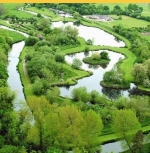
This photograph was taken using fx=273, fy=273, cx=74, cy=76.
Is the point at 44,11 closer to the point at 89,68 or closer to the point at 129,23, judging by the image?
the point at 129,23

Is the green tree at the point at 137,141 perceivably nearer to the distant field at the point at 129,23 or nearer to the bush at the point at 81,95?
the bush at the point at 81,95

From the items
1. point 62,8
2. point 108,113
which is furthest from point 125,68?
point 62,8

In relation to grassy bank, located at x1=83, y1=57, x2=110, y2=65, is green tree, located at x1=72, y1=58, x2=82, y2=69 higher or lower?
higher

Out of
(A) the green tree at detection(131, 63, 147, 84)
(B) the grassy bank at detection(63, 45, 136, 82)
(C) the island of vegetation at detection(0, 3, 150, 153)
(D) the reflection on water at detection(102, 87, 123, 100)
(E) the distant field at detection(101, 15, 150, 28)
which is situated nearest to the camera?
(C) the island of vegetation at detection(0, 3, 150, 153)

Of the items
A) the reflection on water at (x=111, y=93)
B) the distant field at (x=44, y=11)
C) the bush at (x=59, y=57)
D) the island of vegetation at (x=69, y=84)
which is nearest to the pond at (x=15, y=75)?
the island of vegetation at (x=69, y=84)

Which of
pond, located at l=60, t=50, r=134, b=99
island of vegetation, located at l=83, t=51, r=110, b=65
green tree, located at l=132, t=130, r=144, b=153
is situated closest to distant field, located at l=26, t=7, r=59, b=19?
pond, located at l=60, t=50, r=134, b=99

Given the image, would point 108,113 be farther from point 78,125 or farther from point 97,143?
point 78,125

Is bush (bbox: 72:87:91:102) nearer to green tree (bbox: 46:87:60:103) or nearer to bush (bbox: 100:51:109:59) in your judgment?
green tree (bbox: 46:87:60:103)

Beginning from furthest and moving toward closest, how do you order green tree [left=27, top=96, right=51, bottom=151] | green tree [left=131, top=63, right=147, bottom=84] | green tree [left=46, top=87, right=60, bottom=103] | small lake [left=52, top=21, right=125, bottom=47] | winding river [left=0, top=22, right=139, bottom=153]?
small lake [left=52, top=21, right=125, bottom=47], green tree [left=131, top=63, right=147, bottom=84], winding river [left=0, top=22, right=139, bottom=153], green tree [left=46, top=87, right=60, bottom=103], green tree [left=27, top=96, right=51, bottom=151]

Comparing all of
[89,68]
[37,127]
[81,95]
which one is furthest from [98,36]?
[37,127]
